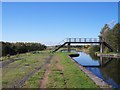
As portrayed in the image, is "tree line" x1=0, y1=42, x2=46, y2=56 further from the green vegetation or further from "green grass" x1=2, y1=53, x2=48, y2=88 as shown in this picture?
"green grass" x1=2, y1=53, x2=48, y2=88

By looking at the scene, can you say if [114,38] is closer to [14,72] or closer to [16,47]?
[16,47]

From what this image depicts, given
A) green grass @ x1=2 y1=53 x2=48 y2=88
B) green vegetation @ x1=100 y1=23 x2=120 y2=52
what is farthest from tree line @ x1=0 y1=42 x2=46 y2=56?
green grass @ x1=2 y1=53 x2=48 y2=88

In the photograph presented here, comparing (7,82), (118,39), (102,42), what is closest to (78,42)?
(102,42)

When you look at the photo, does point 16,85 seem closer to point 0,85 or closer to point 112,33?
point 0,85

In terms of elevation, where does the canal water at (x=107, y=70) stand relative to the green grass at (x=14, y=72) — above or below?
below

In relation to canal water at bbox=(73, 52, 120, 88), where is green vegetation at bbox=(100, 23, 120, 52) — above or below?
above

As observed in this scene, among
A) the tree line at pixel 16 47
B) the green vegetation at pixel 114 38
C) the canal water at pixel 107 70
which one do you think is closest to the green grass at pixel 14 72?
the canal water at pixel 107 70

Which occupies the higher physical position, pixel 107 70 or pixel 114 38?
pixel 114 38

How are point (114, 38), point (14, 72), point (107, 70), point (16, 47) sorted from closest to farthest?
point (14, 72) < point (107, 70) < point (114, 38) < point (16, 47)

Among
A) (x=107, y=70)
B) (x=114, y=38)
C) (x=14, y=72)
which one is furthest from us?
(x=114, y=38)

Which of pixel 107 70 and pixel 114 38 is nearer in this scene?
pixel 107 70

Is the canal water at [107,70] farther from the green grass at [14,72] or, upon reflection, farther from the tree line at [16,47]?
the tree line at [16,47]

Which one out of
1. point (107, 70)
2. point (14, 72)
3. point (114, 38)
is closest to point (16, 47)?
point (114, 38)

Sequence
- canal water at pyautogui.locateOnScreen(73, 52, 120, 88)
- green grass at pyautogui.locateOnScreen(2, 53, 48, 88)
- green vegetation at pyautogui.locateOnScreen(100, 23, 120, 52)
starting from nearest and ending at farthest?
green grass at pyautogui.locateOnScreen(2, 53, 48, 88) < canal water at pyautogui.locateOnScreen(73, 52, 120, 88) < green vegetation at pyautogui.locateOnScreen(100, 23, 120, 52)
